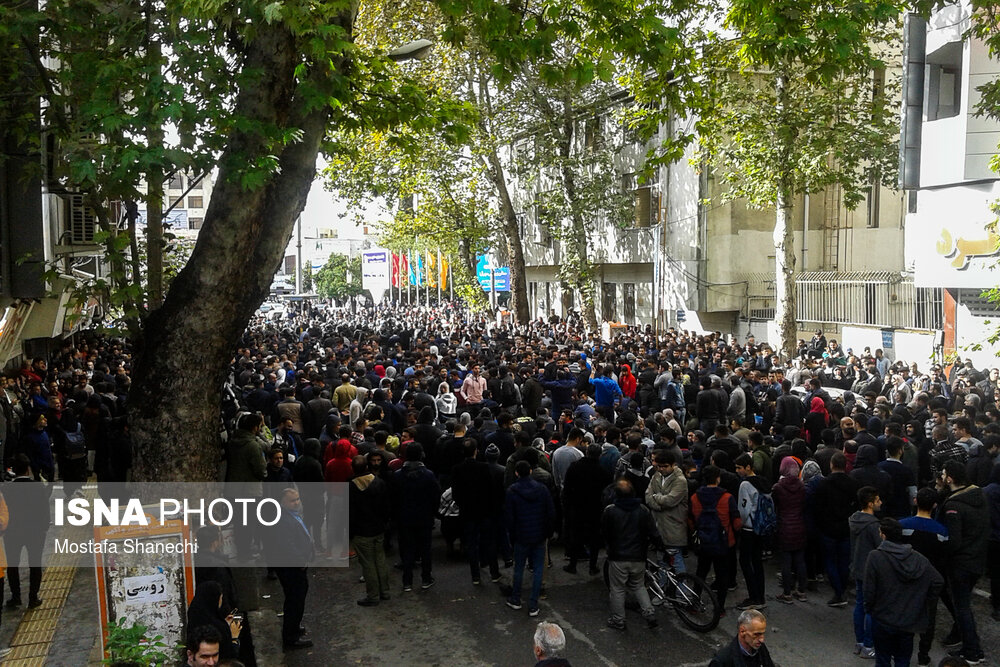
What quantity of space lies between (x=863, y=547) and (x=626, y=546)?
2.00 meters

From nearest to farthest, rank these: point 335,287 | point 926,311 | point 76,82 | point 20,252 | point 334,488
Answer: point 76,82 < point 334,488 < point 20,252 < point 926,311 < point 335,287

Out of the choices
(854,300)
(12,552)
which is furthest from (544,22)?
(854,300)

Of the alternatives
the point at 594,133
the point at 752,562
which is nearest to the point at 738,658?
the point at 752,562

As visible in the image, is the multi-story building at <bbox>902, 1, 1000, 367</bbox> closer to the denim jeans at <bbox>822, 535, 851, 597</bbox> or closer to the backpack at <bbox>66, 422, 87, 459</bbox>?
the denim jeans at <bbox>822, 535, 851, 597</bbox>

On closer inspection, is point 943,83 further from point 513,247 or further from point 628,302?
point 628,302

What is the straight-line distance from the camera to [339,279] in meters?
90.1

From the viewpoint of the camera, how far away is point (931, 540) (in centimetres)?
741

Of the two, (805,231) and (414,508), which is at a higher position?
(805,231)

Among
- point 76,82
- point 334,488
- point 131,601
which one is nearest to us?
point 131,601

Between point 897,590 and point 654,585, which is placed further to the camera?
point 654,585

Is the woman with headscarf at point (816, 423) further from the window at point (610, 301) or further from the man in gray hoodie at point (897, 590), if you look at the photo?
the window at point (610, 301)

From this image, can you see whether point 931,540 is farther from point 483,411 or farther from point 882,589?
point 483,411

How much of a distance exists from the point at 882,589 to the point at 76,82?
25.8 ft

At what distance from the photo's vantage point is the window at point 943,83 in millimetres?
18984
